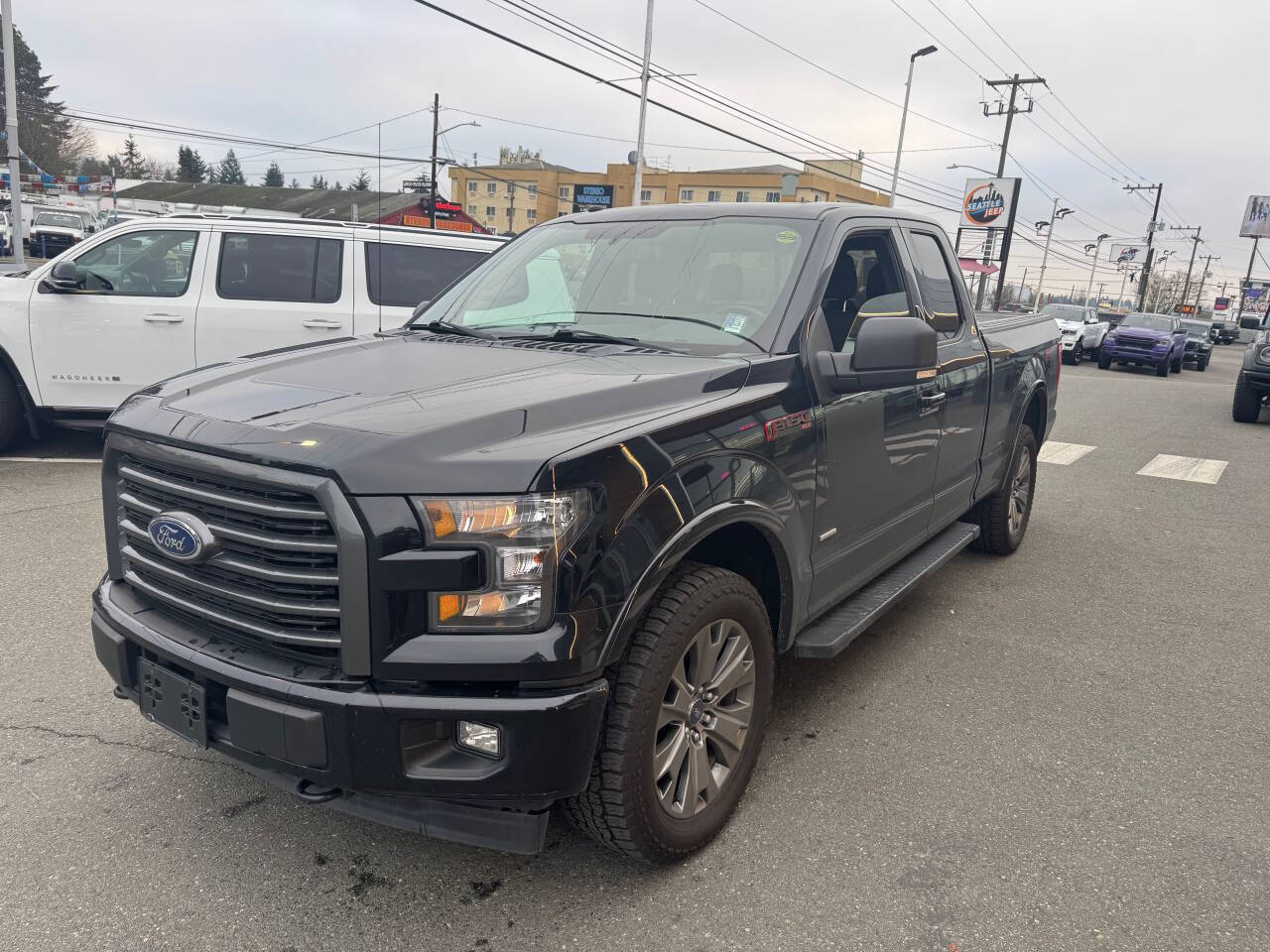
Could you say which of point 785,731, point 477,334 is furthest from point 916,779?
point 477,334

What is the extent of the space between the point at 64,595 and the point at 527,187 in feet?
318

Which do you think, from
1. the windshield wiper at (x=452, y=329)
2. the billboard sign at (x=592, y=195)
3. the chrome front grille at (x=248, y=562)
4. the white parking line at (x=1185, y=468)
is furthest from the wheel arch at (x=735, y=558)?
the billboard sign at (x=592, y=195)

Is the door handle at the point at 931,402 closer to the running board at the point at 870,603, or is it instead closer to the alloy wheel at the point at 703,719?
the running board at the point at 870,603

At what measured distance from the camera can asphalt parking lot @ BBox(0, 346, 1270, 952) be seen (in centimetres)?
241

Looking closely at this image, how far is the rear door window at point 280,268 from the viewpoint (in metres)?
7.38

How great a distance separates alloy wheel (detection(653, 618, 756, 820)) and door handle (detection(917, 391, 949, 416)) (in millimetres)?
1544

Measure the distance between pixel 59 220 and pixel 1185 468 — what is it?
38084 mm

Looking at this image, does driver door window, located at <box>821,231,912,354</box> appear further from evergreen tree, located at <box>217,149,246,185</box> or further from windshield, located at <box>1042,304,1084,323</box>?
evergreen tree, located at <box>217,149,246,185</box>

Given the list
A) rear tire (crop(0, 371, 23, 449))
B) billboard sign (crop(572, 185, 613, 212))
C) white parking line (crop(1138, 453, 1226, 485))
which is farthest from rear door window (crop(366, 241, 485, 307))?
billboard sign (crop(572, 185, 613, 212))

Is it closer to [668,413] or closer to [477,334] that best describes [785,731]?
[668,413]

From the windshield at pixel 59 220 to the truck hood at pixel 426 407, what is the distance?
3768cm

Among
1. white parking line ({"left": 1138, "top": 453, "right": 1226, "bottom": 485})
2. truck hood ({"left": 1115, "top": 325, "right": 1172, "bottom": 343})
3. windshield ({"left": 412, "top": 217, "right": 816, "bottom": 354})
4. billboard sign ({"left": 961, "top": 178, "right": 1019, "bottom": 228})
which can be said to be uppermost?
billboard sign ({"left": 961, "top": 178, "right": 1019, "bottom": 228})

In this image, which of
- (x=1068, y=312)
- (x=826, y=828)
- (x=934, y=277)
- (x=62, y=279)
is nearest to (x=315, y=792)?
(x=826, y=828)

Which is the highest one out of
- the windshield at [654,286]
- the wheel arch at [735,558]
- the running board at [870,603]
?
the windshield at [654,286]
